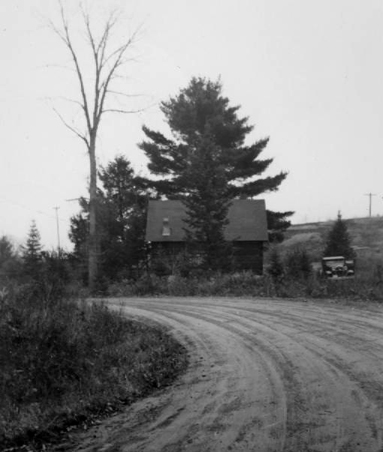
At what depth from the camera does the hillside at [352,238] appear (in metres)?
43.6

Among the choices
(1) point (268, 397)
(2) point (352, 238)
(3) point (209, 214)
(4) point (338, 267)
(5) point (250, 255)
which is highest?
(3) point (209, 214)

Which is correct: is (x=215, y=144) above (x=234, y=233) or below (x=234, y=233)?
above

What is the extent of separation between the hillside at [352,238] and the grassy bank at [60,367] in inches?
1332

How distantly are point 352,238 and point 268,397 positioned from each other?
45031 mm

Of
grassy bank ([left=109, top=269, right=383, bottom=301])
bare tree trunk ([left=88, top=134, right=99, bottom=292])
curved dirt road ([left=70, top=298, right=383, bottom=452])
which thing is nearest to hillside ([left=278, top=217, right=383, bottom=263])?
grassy bank ([left=109, top=269, right=383, bottom=301])

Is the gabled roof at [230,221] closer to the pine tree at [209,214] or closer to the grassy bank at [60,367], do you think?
the pine tree at [209,214]

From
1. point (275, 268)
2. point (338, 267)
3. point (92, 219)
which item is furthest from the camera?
point (338, 267)

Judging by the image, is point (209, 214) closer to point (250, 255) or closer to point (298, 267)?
point (298, 267)

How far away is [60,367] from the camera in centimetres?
743

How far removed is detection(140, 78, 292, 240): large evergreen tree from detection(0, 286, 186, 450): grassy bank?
108ft

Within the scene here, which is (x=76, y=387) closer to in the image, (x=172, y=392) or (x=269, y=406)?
(x=172, y=392)

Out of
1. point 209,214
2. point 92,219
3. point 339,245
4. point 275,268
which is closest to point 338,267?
point 339,245

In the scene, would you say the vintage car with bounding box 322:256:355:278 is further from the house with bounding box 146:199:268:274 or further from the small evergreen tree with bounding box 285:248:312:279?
the house with bounding box 146:199:268:274

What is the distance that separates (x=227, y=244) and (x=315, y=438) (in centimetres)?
2195
